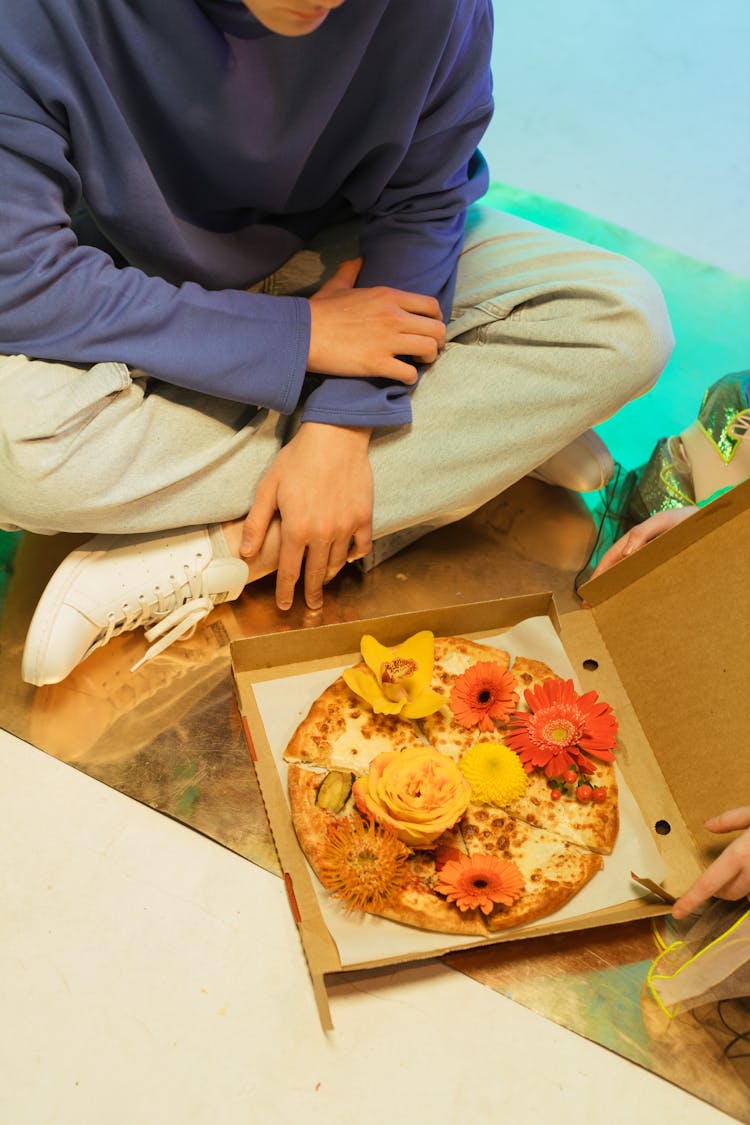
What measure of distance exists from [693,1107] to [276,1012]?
13.4 inches

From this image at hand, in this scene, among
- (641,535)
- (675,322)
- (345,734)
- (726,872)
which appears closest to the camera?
(726,872)

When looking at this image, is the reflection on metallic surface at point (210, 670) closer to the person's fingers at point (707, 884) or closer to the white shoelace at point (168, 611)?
the white shoelace at point (168, 611)

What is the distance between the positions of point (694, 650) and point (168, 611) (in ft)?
1.59

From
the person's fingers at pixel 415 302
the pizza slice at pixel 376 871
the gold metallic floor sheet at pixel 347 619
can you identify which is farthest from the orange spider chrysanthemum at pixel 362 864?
the person's fingers at pixel 415 302

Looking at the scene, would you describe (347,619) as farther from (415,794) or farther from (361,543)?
(415,794)

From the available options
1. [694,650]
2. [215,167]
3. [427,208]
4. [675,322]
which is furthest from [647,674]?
[675,322]

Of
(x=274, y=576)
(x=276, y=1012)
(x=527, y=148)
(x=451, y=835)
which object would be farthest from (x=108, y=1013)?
(x=527, y=148)

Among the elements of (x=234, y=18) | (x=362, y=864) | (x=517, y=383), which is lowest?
(x=362, y=864)

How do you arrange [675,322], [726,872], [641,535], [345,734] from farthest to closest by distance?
[675,322] < [641,535] < [345,734] < [726,872]

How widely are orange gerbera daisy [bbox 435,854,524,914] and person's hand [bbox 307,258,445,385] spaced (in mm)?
432

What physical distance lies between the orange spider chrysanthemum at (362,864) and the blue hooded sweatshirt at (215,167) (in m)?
0.36

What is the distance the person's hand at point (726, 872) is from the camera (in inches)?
31.3

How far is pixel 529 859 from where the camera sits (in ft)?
2.81

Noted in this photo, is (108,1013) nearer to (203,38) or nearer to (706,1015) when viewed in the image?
(706,1015)
